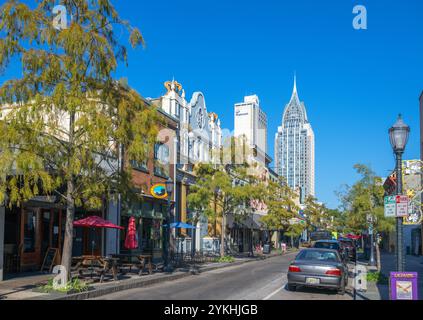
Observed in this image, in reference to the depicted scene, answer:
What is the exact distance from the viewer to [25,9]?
44.5 ft

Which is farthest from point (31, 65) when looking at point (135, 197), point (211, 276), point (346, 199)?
point (346, 199)

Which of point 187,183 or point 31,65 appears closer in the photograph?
point 31,65

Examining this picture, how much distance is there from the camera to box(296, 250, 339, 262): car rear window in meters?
15.0

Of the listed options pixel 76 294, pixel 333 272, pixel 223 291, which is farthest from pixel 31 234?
pixel 333 272

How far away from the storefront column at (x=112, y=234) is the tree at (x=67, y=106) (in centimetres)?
826

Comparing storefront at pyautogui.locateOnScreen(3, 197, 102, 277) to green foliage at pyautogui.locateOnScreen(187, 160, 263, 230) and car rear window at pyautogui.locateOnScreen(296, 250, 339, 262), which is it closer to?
car rear window at pyautogui.locateOnScreen(296, 250, 339, 262)

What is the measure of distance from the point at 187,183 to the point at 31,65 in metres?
21.4

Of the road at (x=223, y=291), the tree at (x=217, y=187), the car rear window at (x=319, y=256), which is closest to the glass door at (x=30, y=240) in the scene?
the road at (x=223, y=291)

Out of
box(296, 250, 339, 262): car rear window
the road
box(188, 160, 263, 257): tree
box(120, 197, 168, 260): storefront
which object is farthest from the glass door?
box(188, 160, 263, 257): tree

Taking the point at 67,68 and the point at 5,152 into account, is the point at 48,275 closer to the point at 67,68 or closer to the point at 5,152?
the point at 5,152

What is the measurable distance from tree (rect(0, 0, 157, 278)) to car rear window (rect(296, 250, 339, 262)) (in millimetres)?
6015

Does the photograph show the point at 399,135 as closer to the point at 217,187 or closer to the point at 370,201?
the point at 370,201

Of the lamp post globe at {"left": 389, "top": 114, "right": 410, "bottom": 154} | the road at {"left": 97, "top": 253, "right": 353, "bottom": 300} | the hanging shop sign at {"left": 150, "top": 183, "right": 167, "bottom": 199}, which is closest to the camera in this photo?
the lamp post globe at {"left": 389, "top": 114, "right": 410, "bottom": 154}

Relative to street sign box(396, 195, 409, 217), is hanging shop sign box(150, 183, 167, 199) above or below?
above
